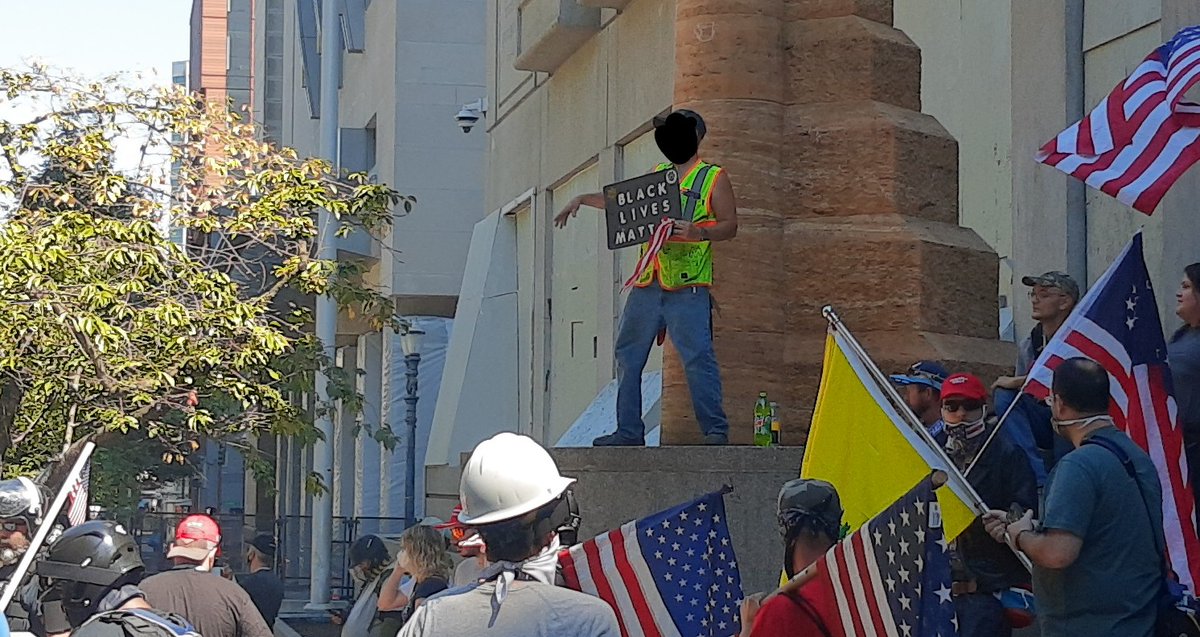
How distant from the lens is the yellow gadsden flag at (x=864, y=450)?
6.04m

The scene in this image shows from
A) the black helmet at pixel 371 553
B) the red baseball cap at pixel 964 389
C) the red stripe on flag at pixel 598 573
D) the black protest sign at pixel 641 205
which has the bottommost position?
the black helmet at pixel 371 553

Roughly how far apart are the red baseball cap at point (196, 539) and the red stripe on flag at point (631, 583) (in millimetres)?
2177

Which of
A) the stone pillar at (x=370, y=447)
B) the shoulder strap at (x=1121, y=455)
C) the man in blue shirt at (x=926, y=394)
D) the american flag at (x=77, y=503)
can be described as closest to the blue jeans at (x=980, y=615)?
the man in blue shirt at (x=926, y=394)

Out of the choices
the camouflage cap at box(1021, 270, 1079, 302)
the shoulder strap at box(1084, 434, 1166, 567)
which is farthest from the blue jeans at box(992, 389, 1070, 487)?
the shoulder strap at box(1084, 434, 1166, 567)

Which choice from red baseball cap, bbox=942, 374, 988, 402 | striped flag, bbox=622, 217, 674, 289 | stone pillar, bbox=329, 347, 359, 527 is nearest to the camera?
red baseball cap, bbox=942, 374, 988, 402

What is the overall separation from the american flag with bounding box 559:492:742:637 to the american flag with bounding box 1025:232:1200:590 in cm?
150

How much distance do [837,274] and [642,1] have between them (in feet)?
32.8

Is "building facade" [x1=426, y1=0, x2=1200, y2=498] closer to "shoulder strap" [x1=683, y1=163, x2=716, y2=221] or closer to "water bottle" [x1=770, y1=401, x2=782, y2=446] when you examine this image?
"water bottle" [x1=770, y1=401, x2=782, y2=446]

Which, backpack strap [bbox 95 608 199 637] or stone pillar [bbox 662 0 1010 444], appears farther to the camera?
stone pillar [bbox 662 0 1010 444]

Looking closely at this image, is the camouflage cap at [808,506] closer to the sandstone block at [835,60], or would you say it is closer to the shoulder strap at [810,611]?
the shoulder strap at [810,611]

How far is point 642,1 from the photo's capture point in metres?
19.6

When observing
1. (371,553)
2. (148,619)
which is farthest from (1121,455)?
(371,553)

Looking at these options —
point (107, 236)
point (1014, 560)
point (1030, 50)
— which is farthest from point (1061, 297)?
point (107, 236)

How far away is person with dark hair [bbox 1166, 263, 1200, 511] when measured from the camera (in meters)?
7.38
